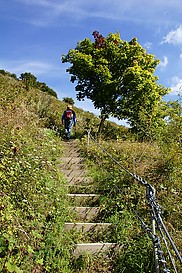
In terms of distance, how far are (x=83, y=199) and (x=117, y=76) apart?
7.34 m

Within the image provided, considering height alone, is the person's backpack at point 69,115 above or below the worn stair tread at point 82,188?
above

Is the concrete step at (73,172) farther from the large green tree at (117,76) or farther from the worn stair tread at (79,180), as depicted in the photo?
the large green tree at (117,76)

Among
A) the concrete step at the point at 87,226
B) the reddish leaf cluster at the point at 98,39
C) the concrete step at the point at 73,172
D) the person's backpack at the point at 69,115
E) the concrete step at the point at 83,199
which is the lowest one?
the concrete step at the point at 87,226

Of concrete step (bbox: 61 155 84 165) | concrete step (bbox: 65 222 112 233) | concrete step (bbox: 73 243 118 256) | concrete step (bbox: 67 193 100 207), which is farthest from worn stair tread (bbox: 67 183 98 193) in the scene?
concrete step (bbox: 73 243 118 256)

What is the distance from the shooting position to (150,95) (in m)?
11.3

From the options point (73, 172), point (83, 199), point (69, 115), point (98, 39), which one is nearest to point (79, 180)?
point (73, 172)

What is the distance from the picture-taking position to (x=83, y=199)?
5406mm

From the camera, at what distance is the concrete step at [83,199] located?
5.30m

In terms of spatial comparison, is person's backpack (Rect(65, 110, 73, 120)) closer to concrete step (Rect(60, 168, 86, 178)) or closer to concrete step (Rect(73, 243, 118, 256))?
concrete step (Rect(60, 168, 86, 178))

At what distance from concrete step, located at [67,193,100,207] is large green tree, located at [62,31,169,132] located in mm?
5989

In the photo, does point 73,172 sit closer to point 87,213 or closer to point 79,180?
point 79,180

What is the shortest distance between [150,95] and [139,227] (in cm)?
776

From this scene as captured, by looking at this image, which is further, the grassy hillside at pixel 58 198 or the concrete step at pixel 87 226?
the concrete step at pixel 87 226

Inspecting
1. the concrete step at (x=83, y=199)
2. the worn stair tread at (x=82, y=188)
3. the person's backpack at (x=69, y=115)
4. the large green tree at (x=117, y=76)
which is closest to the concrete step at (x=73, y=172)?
the worn stair tread at (x=82, y=188)
